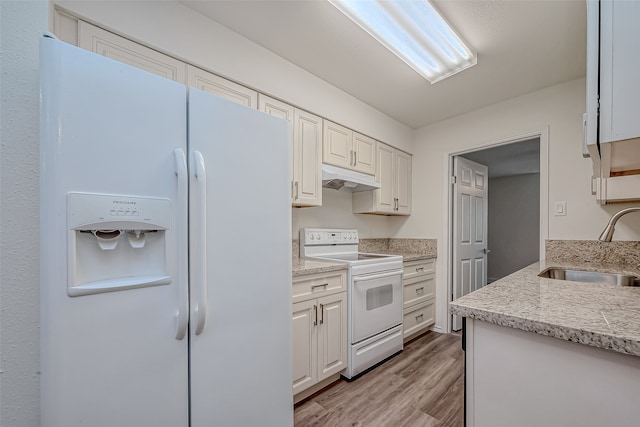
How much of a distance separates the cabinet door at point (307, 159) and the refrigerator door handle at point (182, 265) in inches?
43.7

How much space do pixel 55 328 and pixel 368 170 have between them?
2.44 metres

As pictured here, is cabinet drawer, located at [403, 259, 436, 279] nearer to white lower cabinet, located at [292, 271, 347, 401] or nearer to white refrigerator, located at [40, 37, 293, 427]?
white lower cabinet, located at [292, 271, 347, 401]

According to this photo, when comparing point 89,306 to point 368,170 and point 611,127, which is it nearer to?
point 611,127

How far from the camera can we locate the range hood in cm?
224

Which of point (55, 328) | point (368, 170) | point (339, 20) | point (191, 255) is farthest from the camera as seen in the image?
point (368, 170)

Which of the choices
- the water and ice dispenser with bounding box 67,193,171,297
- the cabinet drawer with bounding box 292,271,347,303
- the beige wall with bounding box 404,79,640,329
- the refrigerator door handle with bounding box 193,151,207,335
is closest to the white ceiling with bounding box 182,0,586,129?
the beige wall with bounding box 404,79,640,329

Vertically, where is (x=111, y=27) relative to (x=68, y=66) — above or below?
above

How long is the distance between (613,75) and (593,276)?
1.55 m

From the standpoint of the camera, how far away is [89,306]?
813 millimetres

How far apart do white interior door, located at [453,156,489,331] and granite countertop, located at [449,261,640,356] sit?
6.85 ft

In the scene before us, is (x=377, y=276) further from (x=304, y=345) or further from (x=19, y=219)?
(x=19, y=219)

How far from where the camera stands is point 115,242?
0.88 m

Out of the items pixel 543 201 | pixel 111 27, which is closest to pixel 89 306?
pixel 111 27

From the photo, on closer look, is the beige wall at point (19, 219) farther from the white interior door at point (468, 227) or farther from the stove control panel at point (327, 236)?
the white interior door at point (468, 227)
